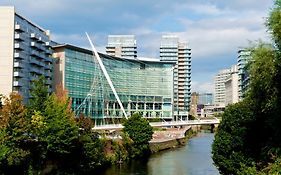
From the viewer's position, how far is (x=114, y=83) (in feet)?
349

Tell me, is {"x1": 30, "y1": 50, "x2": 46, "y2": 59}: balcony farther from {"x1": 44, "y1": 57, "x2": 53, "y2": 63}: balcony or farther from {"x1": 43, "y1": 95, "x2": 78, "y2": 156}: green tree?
{"x1": 43, "y1": 95, "x2": 78, "y2": 156}: green tree

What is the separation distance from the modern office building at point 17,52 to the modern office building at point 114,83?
1005cm

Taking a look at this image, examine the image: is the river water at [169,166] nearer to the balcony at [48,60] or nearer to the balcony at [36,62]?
the balcony at [36,62]

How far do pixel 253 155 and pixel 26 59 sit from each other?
173 ft

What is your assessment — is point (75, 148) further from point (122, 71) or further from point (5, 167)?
point (122, 71)

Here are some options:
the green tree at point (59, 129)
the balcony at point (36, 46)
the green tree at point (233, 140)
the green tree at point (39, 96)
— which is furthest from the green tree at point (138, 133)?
the balcony at point (36, 46)

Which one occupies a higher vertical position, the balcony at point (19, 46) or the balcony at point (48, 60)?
the balcony at point (19, 46)

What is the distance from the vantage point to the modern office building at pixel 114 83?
290 feet

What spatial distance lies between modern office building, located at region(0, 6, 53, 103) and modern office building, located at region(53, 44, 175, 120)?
1005 cm

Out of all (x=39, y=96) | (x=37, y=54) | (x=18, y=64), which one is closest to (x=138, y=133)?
(x=39, y=96)

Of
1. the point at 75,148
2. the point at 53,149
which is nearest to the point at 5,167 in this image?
the point at 53,149

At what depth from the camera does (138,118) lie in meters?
59.3

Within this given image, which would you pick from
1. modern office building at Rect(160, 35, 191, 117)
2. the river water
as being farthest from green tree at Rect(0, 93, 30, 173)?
modern office building at Rect(160, 35, 191, 117)

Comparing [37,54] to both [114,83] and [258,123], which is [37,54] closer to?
[114,83]
